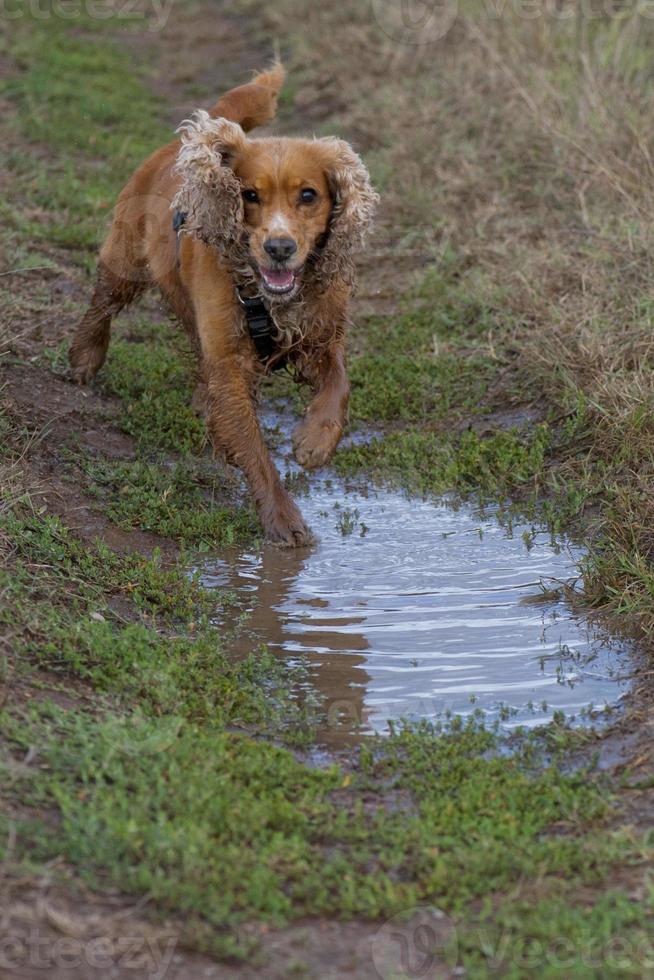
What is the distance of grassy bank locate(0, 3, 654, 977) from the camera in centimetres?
310

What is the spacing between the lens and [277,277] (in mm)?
4965

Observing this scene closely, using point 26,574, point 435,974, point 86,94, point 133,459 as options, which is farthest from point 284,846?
point 86,94

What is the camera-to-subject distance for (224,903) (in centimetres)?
298

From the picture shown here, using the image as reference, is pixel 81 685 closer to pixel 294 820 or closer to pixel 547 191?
pixel 294 820

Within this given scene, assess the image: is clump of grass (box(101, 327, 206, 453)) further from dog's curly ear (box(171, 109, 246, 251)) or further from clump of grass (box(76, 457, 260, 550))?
dog's curly ear (box(171, 109, 246, 251))

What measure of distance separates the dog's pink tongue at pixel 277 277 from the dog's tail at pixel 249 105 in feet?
4.99

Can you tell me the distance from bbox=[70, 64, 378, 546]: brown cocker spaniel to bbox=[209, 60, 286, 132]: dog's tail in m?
0.38

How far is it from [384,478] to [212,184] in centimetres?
177

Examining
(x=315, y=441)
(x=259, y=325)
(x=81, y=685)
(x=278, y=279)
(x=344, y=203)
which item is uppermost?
(x=344, y=203)

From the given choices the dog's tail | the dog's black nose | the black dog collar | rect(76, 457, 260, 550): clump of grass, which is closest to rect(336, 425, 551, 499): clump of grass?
rect(76, 457, 260, 550): clump of grass

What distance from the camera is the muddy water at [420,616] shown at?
426 cm

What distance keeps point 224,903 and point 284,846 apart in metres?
0.30

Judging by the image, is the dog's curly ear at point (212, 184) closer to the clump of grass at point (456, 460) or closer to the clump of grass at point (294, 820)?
the clump of grass at point (456, 460)

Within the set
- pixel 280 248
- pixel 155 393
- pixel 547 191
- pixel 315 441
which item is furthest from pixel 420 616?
pixel 547 191
